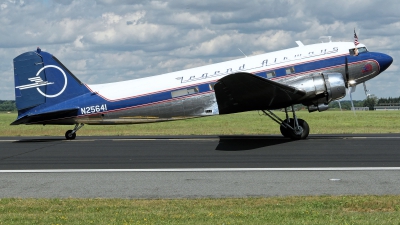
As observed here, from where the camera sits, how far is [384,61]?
21.0m

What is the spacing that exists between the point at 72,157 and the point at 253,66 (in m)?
8.47

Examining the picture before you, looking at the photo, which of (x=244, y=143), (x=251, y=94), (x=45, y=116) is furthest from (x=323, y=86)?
(x=45, y=116)

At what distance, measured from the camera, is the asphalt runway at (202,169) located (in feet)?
34.1

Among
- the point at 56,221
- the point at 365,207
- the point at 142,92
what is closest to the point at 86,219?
the point at 56,221

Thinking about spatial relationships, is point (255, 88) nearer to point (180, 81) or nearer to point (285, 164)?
point (180, 81)

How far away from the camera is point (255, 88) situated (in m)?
18.7

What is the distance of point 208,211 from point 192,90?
504 inches

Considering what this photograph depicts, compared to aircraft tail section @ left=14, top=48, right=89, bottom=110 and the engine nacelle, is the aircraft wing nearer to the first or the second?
the engine nacelle

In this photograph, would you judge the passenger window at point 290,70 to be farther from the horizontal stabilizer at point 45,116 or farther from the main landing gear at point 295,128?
the horizontal stabilizer at point 45,116

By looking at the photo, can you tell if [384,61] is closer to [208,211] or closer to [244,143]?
[244,143]

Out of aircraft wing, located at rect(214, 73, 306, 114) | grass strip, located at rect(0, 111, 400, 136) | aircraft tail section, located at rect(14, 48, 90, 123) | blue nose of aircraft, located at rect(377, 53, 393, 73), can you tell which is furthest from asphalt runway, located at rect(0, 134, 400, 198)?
grass strip, located at rect(0, 111, 400, 136)

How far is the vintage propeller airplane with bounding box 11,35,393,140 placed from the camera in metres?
20.2

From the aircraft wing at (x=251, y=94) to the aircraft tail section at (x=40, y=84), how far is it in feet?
20.6

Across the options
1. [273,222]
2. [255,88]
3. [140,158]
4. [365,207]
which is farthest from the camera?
[255,88]
